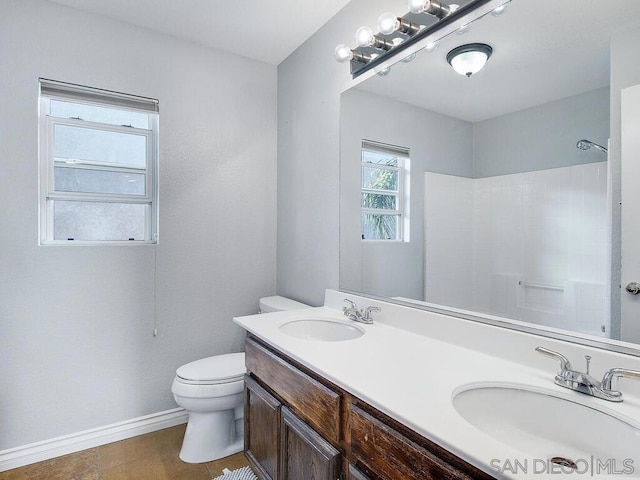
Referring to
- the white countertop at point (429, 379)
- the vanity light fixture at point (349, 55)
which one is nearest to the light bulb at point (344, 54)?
the vanity light fixture at point (349, 55)

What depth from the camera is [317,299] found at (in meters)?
2.21

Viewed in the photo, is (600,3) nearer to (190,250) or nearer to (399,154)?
(399,154)

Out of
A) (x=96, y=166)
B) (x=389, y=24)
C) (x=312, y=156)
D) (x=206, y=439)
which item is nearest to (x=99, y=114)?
(x=96, y=166)

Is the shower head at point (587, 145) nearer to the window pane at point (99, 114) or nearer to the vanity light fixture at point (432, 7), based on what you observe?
the vanity light fixture at point (432, 7)

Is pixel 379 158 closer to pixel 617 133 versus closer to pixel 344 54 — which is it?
pixel 344 54

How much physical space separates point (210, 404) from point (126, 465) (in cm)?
55

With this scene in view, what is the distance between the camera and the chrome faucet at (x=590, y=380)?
2.82 feet

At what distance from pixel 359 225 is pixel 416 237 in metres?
0.36

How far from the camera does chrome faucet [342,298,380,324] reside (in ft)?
5.49

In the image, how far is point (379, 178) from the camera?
178cm

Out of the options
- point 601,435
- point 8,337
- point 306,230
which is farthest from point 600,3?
point 8,337

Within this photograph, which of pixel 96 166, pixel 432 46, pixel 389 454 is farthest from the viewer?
pixel 96 166

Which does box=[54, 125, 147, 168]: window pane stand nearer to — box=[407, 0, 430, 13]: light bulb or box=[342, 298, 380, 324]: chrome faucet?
box=[342, 298, 380, 324]: chrome faucet

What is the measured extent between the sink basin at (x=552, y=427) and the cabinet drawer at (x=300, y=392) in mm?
378
